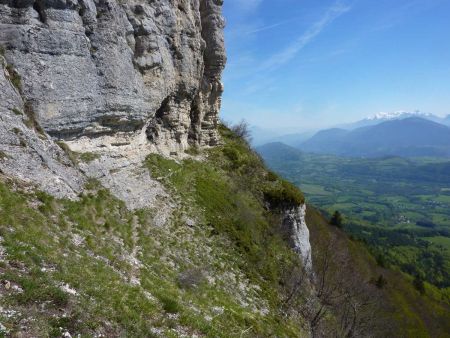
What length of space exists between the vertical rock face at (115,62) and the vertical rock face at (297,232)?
56.0 ft

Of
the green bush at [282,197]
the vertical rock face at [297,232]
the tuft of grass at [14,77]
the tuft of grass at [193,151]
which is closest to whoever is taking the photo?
the tuft of grass at [14,77]

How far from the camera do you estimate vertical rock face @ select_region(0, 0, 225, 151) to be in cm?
2578

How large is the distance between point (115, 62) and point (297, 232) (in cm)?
3199

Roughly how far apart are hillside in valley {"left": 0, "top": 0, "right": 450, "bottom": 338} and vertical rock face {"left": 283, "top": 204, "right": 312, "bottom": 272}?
0.21 meters

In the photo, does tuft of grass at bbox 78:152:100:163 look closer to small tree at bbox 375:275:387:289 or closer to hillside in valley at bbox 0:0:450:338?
hillside in valley at bbox 0:0:450:338

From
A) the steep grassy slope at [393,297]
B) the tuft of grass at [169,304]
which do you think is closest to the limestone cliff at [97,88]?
the tuft of grass at [169,304]

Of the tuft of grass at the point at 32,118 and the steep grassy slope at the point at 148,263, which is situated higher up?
the tuft of grass at the point at 32,118

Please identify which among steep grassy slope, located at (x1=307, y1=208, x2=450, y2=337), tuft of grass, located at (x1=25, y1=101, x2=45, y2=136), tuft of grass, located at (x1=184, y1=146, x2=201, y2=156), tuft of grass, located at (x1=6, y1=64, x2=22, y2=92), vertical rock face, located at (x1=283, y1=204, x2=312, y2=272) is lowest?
steep grassy slope, located at (x1=307, y1=208, x2=450, y2=337)

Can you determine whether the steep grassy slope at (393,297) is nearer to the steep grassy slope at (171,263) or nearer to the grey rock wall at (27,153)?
the steep grassy slope at (171,263)

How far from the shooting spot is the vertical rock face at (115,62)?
25781 mm

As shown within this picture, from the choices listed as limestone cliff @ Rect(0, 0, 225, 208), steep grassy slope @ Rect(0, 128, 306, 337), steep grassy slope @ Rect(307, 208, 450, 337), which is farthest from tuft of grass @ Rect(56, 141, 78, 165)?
steep grassy slope @ Rect(307, 208, 450, 337)

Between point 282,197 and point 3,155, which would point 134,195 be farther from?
point 282,197

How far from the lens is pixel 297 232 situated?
1893 inches

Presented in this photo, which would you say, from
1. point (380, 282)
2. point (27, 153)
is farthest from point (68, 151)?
point (380, 282)
